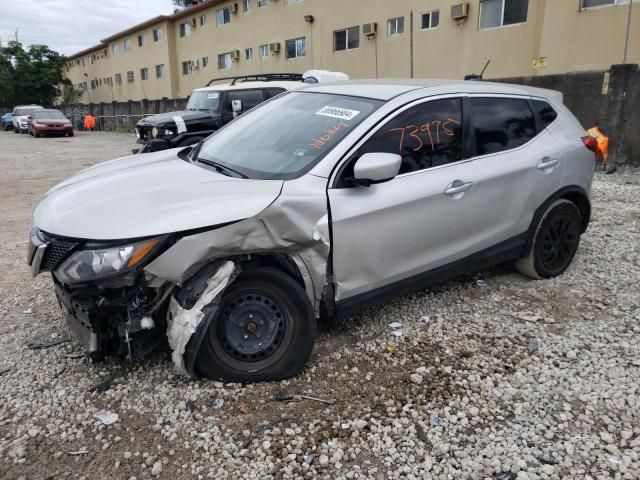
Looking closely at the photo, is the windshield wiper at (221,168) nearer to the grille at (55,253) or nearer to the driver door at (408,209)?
the driver door at (408,209)

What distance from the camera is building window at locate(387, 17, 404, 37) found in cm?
1853

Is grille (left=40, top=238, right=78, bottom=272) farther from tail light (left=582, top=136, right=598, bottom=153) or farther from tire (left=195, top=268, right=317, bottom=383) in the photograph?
tail light (left=582, top=136, right=598, bottom=153)

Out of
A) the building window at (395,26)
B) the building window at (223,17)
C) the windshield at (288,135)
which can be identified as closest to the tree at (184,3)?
the building window at (223,17)

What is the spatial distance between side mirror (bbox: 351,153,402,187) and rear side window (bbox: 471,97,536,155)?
1.07 metres

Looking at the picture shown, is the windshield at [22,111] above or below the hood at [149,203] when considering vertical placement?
above

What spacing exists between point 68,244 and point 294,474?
1622 millimetres

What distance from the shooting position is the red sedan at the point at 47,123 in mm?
25609

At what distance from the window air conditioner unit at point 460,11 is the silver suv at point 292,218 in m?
13.8

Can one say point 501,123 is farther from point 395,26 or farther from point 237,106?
point 395,26

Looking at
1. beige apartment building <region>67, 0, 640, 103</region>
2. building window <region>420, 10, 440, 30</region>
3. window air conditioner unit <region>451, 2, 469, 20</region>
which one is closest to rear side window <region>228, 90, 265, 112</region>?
beige apartment building <region>67, 0, 640, 103</region>

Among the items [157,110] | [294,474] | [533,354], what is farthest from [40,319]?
[157,110]

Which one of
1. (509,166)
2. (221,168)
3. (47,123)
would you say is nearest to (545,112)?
(509,166)

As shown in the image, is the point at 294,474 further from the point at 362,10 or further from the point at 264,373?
the point at 362,10

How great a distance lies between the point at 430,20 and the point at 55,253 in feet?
57.9
